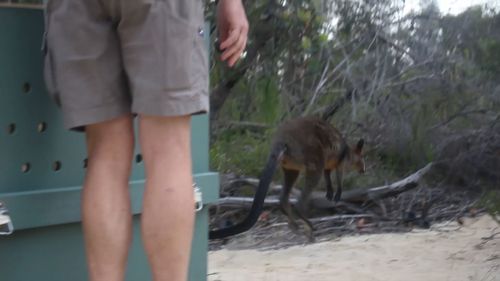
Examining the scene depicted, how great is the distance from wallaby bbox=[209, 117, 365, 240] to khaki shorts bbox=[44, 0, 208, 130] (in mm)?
3186

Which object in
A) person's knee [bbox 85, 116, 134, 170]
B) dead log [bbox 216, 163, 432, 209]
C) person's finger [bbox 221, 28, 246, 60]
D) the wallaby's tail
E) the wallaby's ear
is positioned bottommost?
dead log [bbox 216, 163, 432, 209]

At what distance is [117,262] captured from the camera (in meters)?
2.15

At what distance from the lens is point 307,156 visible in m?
5.79

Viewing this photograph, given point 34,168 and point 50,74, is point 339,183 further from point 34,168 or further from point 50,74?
point 50,74

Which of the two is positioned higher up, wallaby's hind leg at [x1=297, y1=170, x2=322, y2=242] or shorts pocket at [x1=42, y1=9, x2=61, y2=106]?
shorts pocket at [x1=42, y1=9, x2=61, y2=106]

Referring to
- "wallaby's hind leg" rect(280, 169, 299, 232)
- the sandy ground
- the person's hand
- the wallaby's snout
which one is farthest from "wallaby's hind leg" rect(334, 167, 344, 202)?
the person's hand

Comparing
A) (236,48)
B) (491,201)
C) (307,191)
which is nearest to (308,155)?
(307,191)

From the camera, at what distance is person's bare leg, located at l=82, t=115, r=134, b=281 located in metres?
2.12

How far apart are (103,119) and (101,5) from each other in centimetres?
27

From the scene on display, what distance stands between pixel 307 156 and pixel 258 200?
0.86 meters

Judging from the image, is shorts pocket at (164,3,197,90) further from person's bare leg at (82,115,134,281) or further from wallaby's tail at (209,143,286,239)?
wallaby's tail at (209,143,286,239)

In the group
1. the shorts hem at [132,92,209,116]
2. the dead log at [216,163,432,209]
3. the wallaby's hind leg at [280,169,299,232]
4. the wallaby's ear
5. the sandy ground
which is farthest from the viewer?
the wallaby's ear

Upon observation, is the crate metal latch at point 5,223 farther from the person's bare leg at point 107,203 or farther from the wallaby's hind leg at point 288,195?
the wallaby's hind leg at point 288,195

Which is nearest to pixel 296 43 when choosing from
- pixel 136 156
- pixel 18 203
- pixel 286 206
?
pixel 286 206
